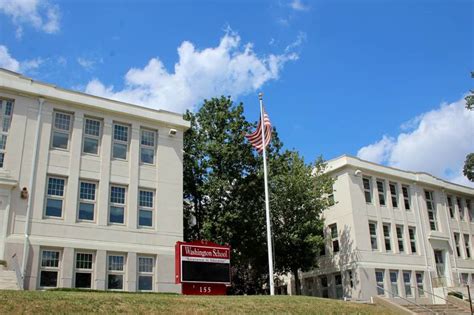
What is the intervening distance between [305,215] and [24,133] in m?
16.3

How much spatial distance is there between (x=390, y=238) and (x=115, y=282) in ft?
63.5

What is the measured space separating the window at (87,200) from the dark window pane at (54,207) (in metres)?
0.90

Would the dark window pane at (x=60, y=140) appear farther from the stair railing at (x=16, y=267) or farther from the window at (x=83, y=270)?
the stair railing at (x=16, y=267)

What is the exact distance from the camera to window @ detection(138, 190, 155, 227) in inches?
965

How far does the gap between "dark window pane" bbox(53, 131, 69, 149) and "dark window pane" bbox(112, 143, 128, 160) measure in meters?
2.37

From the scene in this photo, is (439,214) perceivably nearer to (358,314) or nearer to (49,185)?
(358,314)

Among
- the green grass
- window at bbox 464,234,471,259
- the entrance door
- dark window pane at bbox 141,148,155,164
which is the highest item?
dark window pane at bbox 141,148,155,164

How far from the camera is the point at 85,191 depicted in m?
23.5

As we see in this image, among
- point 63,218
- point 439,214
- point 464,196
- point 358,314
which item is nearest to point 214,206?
point 63,218

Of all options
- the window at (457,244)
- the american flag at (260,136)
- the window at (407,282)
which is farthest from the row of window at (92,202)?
the window at (457,244)

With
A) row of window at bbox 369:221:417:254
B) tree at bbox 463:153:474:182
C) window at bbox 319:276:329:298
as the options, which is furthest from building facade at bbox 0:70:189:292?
tree at bbox 463:153:474:182

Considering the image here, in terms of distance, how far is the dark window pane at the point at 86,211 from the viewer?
23.0 meters

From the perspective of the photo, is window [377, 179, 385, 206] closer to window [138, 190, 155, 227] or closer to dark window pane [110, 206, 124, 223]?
window [138, 190, 155, 227]

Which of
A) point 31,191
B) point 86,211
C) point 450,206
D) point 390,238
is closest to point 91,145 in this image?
point 86,211
